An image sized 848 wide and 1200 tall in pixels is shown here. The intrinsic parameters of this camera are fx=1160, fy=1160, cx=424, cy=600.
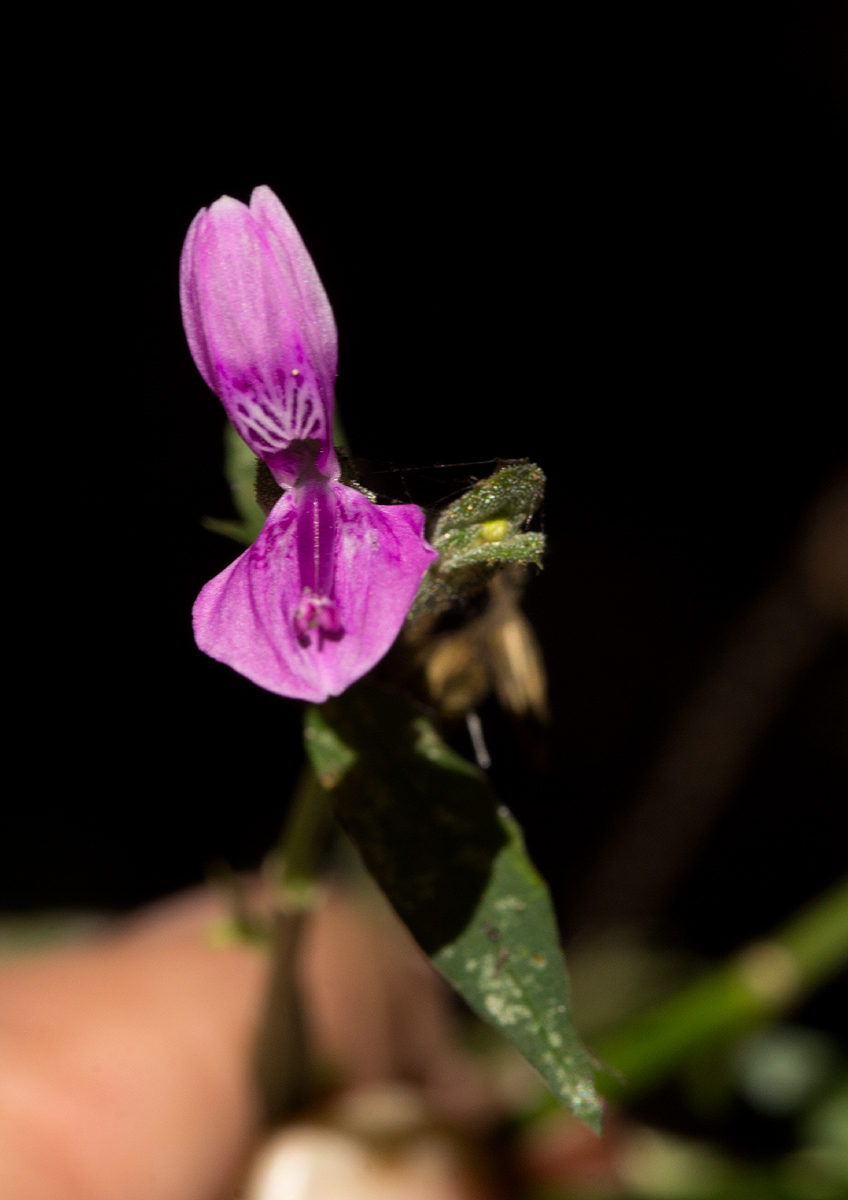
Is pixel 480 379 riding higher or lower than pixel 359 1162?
higher

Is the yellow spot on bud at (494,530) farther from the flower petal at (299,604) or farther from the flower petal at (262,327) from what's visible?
the flower petal at (262,327)

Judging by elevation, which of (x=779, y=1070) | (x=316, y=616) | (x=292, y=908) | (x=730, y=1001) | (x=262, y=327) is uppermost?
(x=262, y=327)

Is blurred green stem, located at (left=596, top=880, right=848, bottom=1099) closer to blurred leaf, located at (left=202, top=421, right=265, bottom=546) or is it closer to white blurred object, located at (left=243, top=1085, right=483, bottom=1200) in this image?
white blurred object, located at (left=243, top=1085, right=483, bottom=1200)

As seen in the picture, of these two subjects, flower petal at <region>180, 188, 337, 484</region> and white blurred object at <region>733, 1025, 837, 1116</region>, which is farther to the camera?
white blurred object at <region>733, 1025, 837, 1116</region>

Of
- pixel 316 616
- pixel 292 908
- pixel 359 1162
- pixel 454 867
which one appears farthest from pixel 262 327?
pixel 359 1162

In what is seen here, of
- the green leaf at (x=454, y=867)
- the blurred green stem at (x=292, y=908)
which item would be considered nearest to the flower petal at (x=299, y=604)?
the green leaf at (x=454, y=867)

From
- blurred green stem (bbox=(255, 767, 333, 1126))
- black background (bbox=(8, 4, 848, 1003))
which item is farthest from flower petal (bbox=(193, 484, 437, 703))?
black background (bbox=(8, 4, 848, 1003))

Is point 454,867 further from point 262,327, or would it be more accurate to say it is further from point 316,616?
point 262,327
